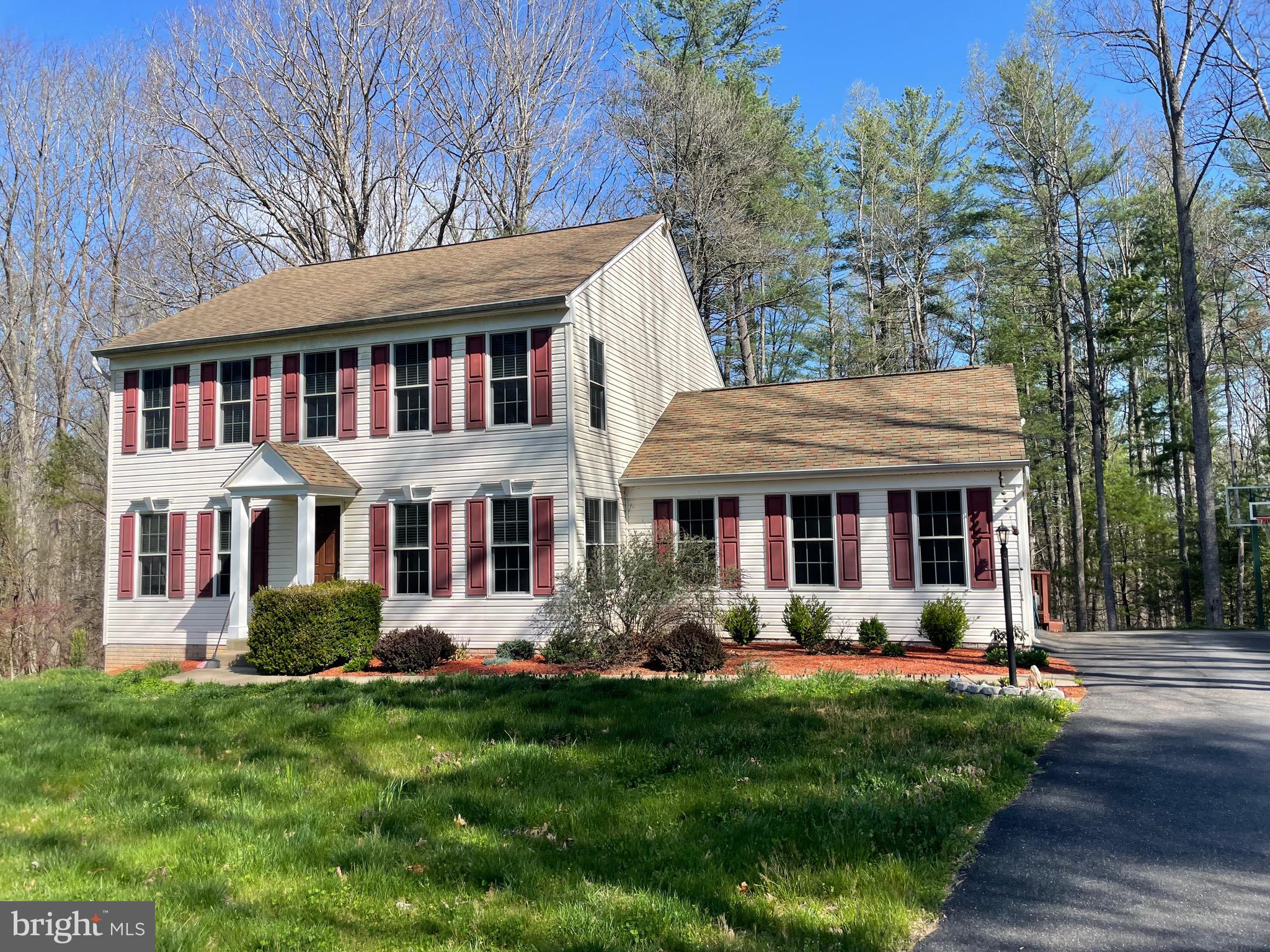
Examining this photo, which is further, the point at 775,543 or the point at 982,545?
the point at 775,543

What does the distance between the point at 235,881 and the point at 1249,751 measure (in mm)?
7979

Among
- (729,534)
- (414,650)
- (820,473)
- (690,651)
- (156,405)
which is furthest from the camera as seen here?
(156,405)

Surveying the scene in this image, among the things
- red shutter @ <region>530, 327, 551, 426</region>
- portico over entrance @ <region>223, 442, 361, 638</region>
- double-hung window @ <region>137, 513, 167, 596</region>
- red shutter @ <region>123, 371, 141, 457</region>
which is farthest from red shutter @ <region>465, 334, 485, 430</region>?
red shutter @ <region>123, 371, 141, 457</region>

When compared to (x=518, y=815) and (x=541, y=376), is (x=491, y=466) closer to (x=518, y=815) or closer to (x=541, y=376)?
(x=541, y=376)

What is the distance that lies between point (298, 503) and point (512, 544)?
14.6ft

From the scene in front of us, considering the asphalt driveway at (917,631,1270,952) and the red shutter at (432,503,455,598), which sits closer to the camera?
the asphalt driveway at (917,631,1270,952)

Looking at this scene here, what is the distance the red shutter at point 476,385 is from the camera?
50.9 feet

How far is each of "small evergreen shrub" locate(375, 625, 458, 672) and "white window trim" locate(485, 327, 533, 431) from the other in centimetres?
175

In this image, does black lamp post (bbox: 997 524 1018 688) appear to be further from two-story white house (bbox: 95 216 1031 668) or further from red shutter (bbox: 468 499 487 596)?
red shutter (bbox: 468 499 487 596)

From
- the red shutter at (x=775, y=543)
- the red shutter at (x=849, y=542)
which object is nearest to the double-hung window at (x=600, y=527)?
the red shutter at (x=775, y=543)

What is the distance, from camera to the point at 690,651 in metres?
12.0

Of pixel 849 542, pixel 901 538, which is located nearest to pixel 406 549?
pixel 849 542

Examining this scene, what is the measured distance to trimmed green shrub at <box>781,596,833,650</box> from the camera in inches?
565

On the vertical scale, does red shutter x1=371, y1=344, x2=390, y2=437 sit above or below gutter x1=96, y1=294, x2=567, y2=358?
below
